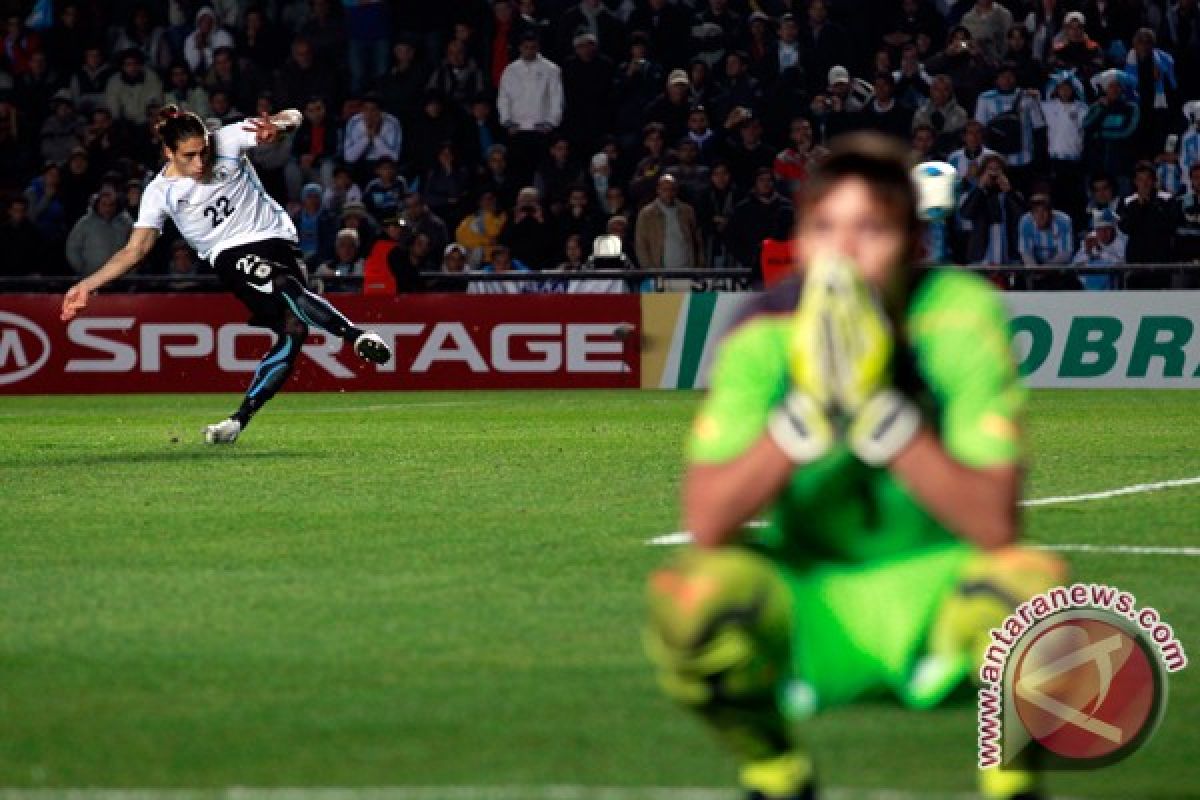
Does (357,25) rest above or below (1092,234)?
above

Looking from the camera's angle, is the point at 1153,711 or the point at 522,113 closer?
the point at 1153,711

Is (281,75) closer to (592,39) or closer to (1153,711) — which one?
(592,39)

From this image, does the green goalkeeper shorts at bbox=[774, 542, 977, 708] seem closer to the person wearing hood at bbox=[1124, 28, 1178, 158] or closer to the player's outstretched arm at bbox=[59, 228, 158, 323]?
the player's outstretched arm at bbox=[59, 228, 158, 323]

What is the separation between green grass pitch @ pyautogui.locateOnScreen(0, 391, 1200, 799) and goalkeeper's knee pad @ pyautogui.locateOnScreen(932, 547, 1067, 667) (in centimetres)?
92

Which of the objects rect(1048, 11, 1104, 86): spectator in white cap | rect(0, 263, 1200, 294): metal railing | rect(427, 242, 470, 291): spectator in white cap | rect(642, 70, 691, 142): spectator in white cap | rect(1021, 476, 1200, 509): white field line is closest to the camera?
rect(1021, 476, 1200, 509): white field line

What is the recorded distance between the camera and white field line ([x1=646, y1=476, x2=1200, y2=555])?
30.4 ft

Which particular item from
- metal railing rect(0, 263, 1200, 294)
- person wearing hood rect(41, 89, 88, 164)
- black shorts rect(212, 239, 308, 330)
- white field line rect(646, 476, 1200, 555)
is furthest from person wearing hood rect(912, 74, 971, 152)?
white field line rect(646, 476, 1200, 555)

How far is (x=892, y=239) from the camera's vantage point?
173 inches

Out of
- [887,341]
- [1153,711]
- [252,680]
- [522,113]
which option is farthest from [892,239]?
[522,113]

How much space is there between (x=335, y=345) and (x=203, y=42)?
5.22 m

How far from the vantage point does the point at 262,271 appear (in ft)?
50.9

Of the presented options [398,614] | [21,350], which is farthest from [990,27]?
[398,614]

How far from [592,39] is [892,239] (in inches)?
844

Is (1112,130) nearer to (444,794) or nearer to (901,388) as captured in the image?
(444,794)
